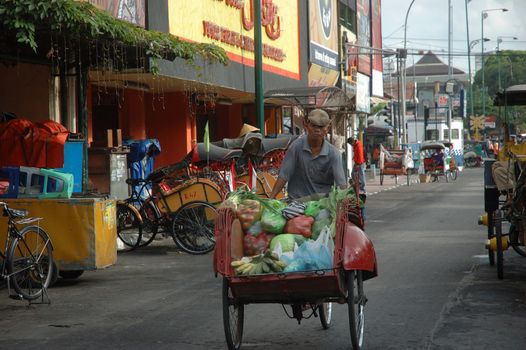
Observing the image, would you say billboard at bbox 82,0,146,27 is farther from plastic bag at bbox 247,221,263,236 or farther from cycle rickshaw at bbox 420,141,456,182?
cycle rickshaw at bbox 420,141,456,182

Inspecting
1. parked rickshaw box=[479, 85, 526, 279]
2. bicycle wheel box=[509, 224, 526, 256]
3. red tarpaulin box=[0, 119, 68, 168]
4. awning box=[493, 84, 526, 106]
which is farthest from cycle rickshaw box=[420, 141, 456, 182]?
red tarpaulin box=[0, 119, 68, 168]

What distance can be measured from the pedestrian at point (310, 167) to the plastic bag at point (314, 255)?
1.10 meters

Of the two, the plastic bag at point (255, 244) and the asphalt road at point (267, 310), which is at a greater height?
the plastic bag at point (255, 244)

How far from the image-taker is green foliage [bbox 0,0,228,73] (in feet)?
38.8

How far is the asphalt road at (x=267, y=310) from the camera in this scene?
8.09 m

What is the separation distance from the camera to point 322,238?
7137 millimetres

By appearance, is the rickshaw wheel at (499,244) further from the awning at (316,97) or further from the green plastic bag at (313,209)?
the awning at (316,97)

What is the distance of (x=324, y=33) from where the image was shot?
37.6m

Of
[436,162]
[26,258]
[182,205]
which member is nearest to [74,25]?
[26,258]

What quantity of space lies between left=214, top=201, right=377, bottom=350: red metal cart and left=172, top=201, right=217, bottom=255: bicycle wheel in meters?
7.75

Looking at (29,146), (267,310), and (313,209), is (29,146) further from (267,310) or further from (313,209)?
(313,209)

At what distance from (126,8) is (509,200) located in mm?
9466

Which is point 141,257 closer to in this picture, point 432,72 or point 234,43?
point 234,43

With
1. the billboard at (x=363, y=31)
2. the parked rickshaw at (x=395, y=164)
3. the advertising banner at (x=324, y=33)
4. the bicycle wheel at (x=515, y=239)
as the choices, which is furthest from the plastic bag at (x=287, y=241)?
the billboard at (x=363, y=31)
